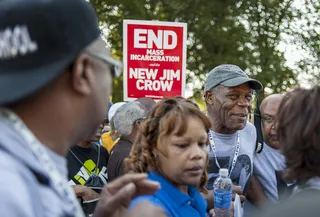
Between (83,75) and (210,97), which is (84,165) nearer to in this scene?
(210,97)

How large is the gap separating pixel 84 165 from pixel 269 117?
1559 millimetres

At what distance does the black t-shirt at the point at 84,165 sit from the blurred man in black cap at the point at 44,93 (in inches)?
108

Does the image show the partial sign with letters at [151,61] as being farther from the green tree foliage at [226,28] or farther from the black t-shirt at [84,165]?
the green tree foliage at [226,28]

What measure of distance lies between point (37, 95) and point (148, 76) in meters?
5.22

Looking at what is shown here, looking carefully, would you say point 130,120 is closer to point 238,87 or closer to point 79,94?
point 238,87

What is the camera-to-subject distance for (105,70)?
4.72 feet

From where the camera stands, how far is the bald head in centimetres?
394

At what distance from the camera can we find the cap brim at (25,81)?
1.24 meters

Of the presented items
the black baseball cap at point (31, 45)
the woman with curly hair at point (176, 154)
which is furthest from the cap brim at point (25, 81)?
the woman with curly hair at point (176, 154)

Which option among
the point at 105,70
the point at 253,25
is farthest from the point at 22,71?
the point at 253,25

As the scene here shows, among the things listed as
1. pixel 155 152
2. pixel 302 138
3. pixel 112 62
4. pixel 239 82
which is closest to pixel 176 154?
pixel 155 152

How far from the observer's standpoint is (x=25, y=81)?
1248 mm

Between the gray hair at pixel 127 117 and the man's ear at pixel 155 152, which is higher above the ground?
the man's ear at pixel 155 152

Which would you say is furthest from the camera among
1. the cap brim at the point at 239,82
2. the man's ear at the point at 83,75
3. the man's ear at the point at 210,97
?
the man's ear at the point at 210,97
